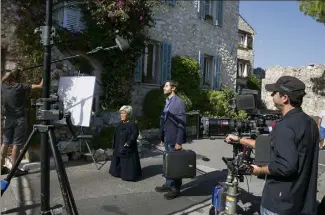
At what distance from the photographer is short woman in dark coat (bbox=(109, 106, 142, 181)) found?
4984 mm

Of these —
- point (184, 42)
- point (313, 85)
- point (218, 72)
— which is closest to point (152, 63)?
point (184, 42)

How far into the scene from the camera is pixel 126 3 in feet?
24.4

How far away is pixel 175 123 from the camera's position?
4484 millimetres

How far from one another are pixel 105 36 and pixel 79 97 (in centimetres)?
267

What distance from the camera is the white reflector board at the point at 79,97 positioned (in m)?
5.45

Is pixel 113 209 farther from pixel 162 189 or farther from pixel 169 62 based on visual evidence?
pixel 169 62

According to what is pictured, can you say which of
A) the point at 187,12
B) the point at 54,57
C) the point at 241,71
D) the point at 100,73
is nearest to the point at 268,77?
the point at 241,71

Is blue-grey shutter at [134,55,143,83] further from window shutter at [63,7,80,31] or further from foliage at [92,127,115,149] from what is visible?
foliage at [92,127,115,149]

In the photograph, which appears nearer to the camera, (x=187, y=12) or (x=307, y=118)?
(x=307, y=118)

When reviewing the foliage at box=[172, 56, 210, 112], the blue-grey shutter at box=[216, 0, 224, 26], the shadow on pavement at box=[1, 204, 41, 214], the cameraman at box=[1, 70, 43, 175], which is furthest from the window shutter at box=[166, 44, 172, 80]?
the shadow on pavement at box=[1, 204, 41, 214]

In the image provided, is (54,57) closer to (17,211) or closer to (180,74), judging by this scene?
(17,211)

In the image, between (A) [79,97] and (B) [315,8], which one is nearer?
(A) [79,97]

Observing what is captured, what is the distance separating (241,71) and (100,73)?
1709 cm

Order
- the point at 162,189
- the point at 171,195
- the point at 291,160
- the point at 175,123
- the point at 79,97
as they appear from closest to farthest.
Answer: the point at 291,160 → the point at 171,195 → the point at 175,123 → the point at 162,189 → the point at 79,97
